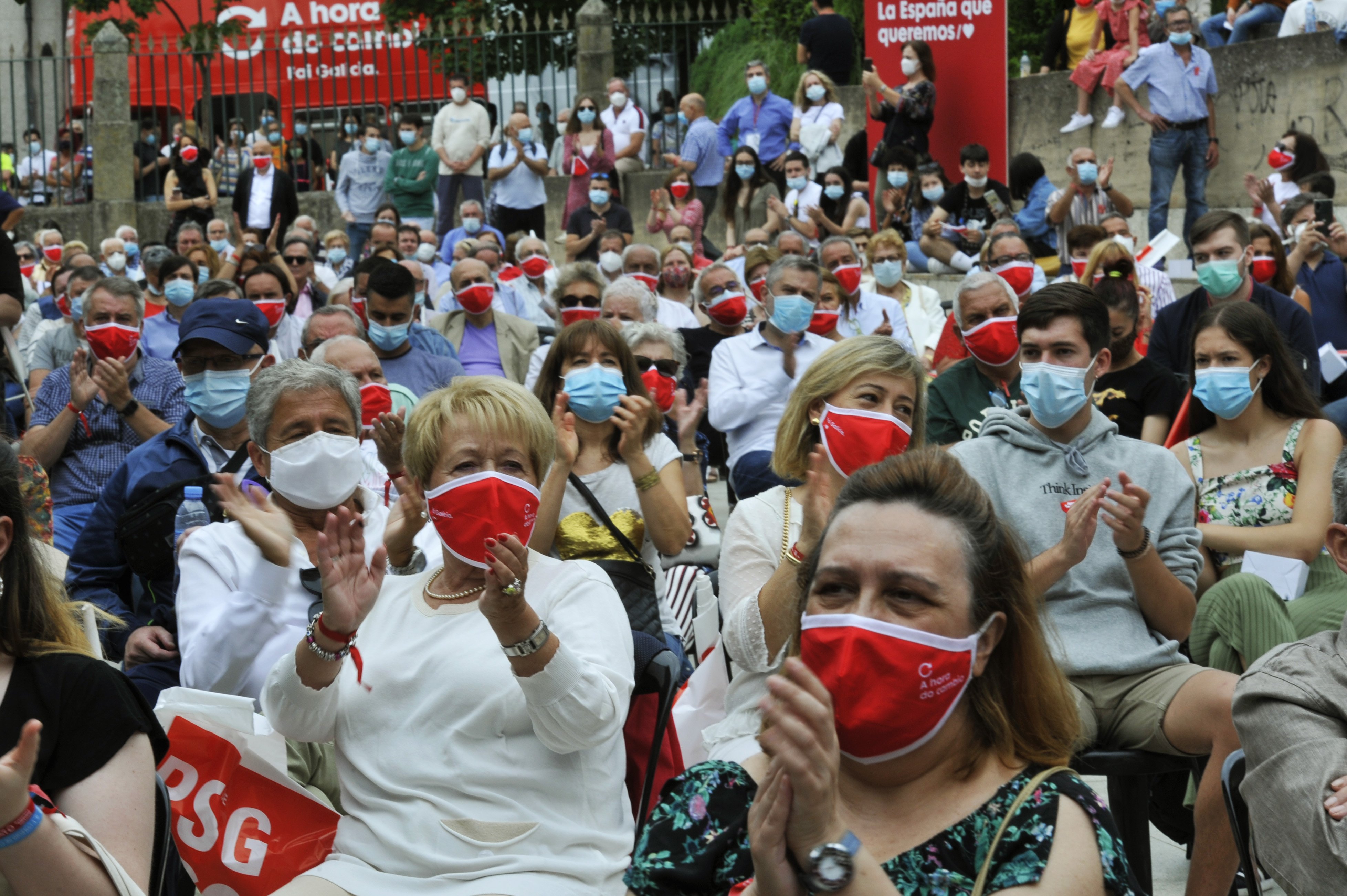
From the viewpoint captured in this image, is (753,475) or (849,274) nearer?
(753,475)


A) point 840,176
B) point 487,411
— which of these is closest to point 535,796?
point 487,411

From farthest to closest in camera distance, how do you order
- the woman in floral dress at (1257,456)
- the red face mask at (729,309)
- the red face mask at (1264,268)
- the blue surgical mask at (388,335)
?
the red face mask at (729,309) < the red face mask at (1264,268) < the blue surgical mask at (388,335) < the woman in floral dress at (1257,456)

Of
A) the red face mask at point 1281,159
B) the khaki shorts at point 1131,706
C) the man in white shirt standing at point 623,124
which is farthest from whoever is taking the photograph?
the man in white shirt standing at point 623,124

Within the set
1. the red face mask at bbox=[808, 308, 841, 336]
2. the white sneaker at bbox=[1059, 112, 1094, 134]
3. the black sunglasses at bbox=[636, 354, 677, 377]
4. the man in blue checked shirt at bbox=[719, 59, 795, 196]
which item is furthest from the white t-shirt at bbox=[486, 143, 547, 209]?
the black sunglasses at bbox=[636, 354, 677, 377]

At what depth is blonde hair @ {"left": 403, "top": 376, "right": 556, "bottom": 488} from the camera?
340cm

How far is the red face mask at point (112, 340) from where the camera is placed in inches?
271

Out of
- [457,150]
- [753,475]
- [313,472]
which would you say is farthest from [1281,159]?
[313,472]

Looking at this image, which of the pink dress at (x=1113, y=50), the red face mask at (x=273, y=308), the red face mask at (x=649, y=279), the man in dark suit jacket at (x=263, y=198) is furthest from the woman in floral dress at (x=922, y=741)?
the man in dark suit jacket at (x=263, y=198)

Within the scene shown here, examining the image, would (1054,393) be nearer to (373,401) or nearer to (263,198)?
(373,401)

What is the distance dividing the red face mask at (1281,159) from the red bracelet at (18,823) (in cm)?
1094

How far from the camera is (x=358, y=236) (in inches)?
645

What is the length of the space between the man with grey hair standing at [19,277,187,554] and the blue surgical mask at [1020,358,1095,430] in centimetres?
365

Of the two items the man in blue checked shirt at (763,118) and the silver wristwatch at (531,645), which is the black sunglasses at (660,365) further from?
the man in blue checked shirt at (763,118)

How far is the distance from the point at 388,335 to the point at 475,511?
4375mm
